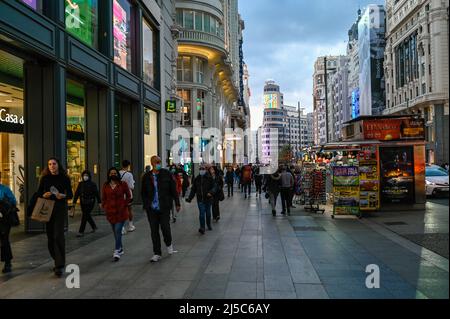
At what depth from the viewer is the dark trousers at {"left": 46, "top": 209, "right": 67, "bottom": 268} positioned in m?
7.47

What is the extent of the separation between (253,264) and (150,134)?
15648 mm

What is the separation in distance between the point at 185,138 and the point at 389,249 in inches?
1232

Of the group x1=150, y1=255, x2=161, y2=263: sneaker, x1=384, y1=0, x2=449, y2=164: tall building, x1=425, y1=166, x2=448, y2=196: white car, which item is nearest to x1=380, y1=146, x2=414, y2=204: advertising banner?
x1=425, y1=166, x2=448, y2=196: white car

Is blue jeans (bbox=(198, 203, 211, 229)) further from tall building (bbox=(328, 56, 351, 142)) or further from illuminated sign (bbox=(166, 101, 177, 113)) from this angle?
tall building (bbox=(328, 56, 351, 142))

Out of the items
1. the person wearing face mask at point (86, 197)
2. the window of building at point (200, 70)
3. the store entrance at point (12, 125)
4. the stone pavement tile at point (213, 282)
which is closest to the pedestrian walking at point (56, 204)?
the stone pavement tile at point (213, 282)

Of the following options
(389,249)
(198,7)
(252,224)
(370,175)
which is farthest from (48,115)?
(198,7)

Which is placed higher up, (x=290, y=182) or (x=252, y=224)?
(x=290, y=182)

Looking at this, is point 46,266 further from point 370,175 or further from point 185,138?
point 185,138

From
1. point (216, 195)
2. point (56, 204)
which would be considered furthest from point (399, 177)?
point (56, 204)

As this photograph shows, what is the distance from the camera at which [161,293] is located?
619 cm

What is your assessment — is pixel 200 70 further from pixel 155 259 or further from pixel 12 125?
pixel 155 259

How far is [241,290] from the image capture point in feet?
20.3

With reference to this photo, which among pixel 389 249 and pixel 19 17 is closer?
pixel 389 249

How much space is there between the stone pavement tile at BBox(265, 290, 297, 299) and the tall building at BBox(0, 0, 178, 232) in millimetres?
7530
